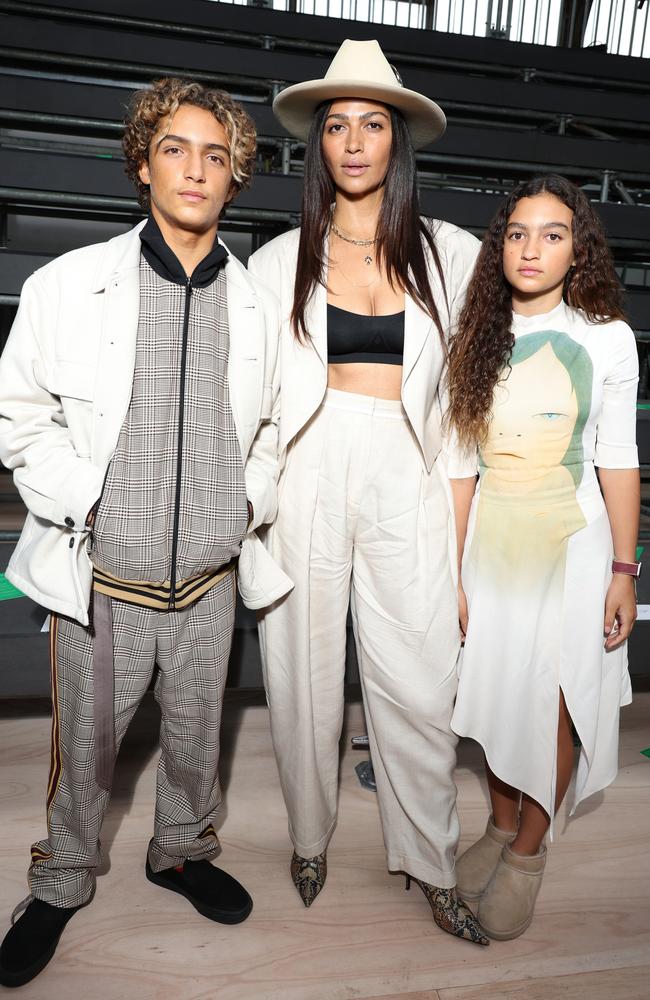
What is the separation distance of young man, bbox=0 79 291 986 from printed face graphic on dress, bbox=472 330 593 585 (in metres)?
0.42

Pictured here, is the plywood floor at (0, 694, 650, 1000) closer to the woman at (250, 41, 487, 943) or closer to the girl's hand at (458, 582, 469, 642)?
the woman at (250, 41, 487, 943)

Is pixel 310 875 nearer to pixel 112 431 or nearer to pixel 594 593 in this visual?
pixel 594 593

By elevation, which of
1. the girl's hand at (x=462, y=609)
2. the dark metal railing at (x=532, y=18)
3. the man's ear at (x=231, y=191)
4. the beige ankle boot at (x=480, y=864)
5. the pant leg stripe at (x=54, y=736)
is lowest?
the beige ankle boot at (x=480, y=864)

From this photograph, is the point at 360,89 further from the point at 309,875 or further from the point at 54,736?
the point at 309,875

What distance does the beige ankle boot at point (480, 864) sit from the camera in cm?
165

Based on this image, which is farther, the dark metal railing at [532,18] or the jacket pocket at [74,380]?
the dark metal railing at [532,18]

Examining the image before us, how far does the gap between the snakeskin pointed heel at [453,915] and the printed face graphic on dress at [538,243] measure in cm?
115

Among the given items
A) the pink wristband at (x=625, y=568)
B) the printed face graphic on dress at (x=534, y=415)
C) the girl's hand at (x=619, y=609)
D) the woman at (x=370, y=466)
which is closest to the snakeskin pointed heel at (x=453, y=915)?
the woman at (x=370, y=466)

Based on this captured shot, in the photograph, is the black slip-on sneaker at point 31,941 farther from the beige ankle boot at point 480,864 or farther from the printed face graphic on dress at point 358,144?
the printed face graphic on dress at point 358,144

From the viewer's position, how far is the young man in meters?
1.30

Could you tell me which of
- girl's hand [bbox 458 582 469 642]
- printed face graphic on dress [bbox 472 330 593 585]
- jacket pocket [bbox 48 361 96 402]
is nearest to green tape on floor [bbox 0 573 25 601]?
jacket pocket [bbox 48 361 96 402]

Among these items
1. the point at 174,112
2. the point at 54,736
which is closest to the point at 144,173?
the point at 174,112

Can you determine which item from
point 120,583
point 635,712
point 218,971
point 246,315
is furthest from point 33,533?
point 635,712

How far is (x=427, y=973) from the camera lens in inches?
57.9
